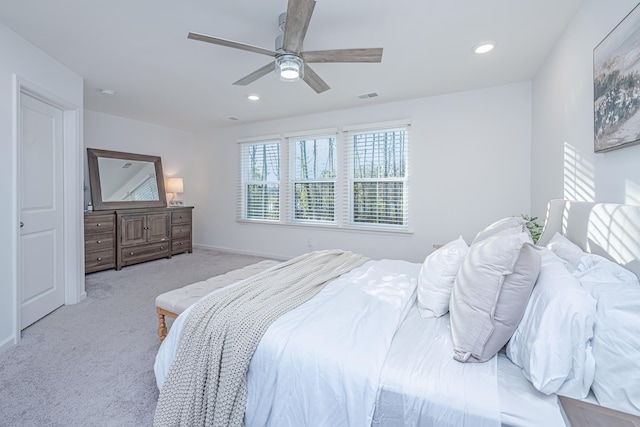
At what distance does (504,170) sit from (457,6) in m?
2.27

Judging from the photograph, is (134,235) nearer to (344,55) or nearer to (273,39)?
(273,39)

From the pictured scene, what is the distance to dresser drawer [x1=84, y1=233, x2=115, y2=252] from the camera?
4.23 m

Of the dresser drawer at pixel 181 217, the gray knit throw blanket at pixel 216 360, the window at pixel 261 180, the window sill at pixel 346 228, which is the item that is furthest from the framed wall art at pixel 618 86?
the dresser drawer at pixel 181 217

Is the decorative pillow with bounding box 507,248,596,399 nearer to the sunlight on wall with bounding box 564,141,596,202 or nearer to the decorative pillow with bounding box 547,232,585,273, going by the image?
the decorative pillow with bounding box 547,232,585,273

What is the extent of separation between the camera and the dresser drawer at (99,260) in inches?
167

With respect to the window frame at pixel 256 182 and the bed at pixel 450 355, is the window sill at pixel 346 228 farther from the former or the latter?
the bed at pixel 450 355

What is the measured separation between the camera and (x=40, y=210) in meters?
2.86

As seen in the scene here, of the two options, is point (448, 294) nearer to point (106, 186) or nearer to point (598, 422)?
point (598, 422)

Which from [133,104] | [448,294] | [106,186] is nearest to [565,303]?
[448,294]

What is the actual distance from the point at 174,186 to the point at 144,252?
1.47 metres

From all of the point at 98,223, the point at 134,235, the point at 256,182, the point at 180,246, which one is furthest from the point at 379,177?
the point at 98,223

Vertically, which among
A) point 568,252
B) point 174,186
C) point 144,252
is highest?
point 174,186

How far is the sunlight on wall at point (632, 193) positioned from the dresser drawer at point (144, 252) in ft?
18.7

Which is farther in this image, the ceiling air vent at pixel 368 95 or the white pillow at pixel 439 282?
the ceiling air vent at pixel 368 95
